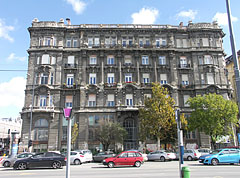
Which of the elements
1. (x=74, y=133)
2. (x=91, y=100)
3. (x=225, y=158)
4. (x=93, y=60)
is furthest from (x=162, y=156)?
(x=93, y=60)

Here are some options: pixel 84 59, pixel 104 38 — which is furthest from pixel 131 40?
pixel 84 59

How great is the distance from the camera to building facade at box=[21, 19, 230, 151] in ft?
113

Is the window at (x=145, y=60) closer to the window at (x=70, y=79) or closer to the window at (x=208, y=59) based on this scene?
the window at (x=208, y=59)

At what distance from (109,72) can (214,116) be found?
19.0 m

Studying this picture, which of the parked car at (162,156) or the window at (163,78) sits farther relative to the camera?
the window at (163,78)

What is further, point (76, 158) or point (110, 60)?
point (110, 60)

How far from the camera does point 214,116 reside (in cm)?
2925

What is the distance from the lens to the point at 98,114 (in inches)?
1378

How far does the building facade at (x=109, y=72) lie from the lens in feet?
113

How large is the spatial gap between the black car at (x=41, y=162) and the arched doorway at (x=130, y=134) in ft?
57.6

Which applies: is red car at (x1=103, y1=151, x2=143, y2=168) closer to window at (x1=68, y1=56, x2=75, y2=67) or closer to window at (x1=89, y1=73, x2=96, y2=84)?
window at (x1=89, y1=73, x2=96, y2=84)

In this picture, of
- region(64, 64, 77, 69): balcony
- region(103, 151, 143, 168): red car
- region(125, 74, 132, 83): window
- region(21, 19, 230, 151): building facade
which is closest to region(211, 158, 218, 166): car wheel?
region(103, 151, 143, 168): red car

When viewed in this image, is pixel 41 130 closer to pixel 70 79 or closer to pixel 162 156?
pixel 70 79

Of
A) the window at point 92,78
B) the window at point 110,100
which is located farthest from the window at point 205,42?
the window at point 92,78
